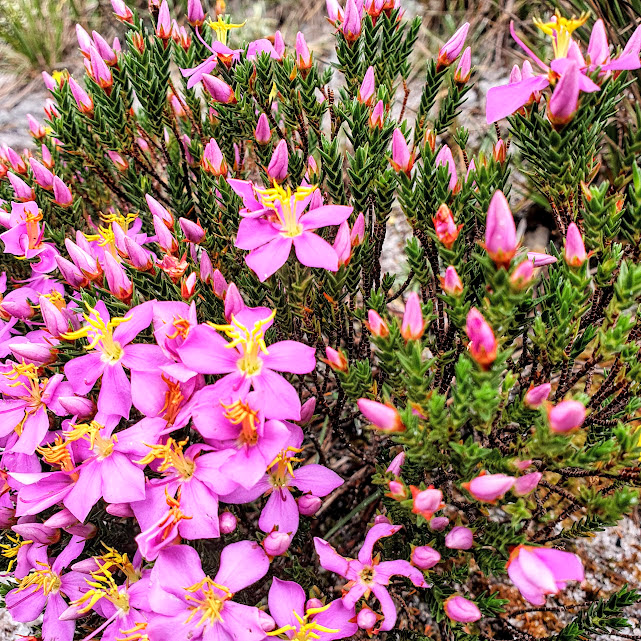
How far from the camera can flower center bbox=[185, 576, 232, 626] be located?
1.47 m

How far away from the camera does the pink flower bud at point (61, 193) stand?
232 centimetres

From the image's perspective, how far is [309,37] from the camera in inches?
231

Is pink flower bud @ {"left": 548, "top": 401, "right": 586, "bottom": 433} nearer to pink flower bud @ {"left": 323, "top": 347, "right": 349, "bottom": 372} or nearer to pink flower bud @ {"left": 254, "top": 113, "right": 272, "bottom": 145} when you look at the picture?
pink flower bud @ {"left": 323, "top": 347, "right": 349, "bottom": 372}

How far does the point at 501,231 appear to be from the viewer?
4.25 feet

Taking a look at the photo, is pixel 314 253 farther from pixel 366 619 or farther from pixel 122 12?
pixel 122 12

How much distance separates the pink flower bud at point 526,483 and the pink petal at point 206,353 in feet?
2.52

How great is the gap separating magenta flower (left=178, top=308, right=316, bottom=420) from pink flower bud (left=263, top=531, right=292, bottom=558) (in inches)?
14.7

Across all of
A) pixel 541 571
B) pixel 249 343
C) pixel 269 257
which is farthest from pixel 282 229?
pixel 541 571

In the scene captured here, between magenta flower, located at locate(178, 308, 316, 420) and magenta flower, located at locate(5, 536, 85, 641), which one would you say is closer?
magenta flower, located at locate(178, 308, 316, 420)

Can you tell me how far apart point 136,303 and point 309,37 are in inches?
197

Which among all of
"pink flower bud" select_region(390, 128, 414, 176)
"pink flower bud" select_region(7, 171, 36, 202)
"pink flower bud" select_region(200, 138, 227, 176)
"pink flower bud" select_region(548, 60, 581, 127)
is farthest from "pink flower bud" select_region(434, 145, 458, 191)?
"pink flower bud" select_region(7, 171, 36, 202)

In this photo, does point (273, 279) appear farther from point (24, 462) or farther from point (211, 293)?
point (24, 462)

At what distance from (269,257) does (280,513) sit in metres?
0.76

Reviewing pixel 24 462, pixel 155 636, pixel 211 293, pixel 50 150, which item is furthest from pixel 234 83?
pixel 155 636
